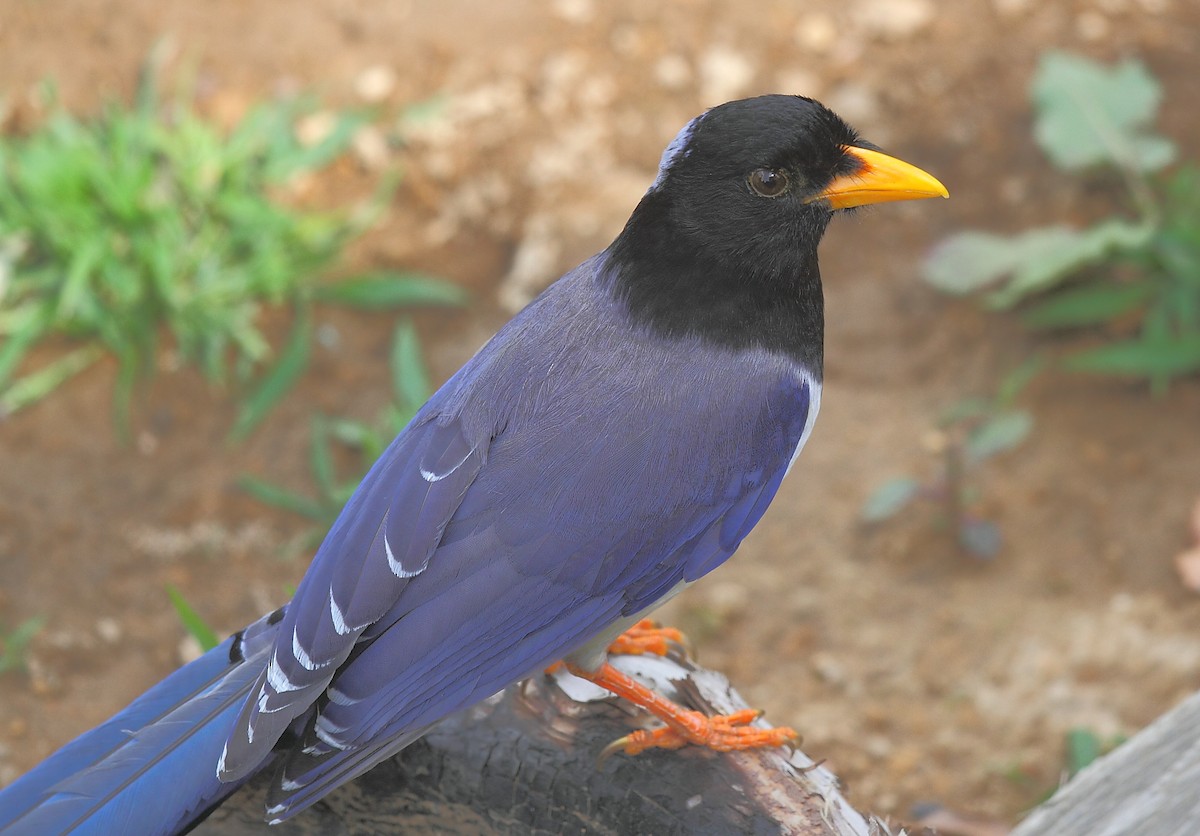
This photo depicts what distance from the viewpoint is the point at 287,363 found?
4988 millimetres

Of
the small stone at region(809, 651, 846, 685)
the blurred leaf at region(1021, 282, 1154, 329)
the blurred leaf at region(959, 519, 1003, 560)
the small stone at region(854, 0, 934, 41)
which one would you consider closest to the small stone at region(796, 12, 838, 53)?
the small stone at region(854, 0, 934, 41)

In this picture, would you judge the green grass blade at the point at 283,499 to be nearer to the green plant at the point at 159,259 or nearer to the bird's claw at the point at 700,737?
the green plant at the point at 159,259

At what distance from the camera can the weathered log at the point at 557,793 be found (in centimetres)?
264

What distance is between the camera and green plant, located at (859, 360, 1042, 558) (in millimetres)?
4418

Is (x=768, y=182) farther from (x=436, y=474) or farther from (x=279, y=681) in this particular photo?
(x=279, y=681)

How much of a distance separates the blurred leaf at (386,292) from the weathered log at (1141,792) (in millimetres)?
2893

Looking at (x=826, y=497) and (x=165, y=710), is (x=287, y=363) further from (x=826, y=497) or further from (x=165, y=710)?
(x=165, y=710)

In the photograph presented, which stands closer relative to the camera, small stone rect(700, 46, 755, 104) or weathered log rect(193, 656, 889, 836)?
Result: weathered log rect(193, 656, 889, 836)

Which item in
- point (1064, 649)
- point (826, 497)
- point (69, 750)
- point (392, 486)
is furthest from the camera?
point (826, 497)

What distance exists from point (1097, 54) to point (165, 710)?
458 centimetres

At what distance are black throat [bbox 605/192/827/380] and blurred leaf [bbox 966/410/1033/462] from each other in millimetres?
1517

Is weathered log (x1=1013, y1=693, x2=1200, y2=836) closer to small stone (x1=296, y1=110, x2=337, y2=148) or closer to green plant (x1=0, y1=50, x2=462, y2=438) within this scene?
green plant (x1=0, y1=50, x2=462, y2=438)

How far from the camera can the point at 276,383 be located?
495 centimetres

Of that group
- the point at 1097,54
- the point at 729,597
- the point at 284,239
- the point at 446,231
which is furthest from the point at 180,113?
the point at 1097,54
